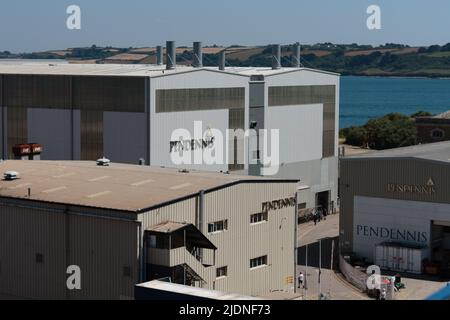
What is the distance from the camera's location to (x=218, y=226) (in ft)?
93.4

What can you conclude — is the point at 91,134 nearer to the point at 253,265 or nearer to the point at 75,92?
the point at 75,92

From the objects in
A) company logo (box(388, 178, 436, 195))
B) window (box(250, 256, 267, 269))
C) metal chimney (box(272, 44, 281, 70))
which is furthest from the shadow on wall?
metal chimney (box(272, 44, 281, 70))

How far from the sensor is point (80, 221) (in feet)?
88.5

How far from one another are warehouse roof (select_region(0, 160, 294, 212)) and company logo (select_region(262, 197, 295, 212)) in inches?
33.7

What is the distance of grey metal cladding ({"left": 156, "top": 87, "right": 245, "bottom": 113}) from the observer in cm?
4300

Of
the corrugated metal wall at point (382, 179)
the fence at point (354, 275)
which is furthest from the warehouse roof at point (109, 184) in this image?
the corrugated metal wall at point (382, 179)

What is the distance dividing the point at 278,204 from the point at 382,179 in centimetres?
819

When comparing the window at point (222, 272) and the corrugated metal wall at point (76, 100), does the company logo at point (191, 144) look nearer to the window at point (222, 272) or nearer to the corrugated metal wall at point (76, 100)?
the corrugated metal wall at point (76, 100)

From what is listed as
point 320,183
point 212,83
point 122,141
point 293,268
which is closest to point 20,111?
point 122,141

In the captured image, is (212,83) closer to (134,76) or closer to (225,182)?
(134,76)

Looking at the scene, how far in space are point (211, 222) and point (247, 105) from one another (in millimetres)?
20617

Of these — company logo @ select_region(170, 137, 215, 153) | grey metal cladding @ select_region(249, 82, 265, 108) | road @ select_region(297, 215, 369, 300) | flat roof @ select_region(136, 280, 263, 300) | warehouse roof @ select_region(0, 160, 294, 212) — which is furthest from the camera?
grey metal cladding @ select_region(249, 82, 265, 108)

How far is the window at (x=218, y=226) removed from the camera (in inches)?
1110

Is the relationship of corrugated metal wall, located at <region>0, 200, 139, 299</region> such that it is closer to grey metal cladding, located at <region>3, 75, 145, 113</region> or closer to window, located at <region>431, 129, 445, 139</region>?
grey metal cladding, located at <region>3, 75, 145, 113</region>
